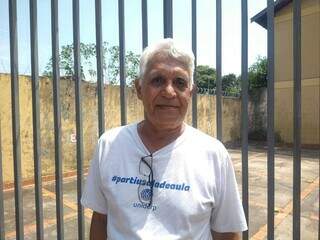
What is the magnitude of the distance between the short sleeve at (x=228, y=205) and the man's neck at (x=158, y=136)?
0.24m

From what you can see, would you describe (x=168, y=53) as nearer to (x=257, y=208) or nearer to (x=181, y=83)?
(x=181, y=83)

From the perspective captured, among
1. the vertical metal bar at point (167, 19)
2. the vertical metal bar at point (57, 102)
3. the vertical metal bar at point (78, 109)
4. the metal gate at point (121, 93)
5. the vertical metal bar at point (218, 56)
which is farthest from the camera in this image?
the vertical metal bar at point (57, 102)

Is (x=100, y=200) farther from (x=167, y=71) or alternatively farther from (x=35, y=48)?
(x=35, y=48)

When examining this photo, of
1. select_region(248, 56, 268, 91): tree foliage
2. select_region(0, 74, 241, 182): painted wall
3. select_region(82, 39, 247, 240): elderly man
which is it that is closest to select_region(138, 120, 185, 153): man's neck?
select_region(82, 39, 247, 240): elderly man

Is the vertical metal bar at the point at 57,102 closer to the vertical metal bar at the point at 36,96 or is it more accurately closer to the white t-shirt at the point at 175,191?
the vertical metal bar at the point at 36,96

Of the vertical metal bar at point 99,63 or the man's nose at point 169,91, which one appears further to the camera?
the vertical metal bar at point 99,63

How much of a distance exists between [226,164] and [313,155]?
14667mm

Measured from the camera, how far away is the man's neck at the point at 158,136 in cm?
170

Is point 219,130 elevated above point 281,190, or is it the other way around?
point 219,130

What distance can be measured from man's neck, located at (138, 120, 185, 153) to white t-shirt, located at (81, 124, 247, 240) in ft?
0.08

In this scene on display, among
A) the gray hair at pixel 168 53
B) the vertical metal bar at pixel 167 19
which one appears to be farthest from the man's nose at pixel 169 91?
the vertical metal bar at pixel 167 19

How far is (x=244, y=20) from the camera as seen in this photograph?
1.82m

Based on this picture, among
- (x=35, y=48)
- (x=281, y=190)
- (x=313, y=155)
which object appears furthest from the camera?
(x=313, y=155)

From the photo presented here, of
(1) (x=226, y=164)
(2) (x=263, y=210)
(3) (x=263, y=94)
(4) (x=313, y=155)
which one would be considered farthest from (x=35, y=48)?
(3) (x=263, y=94)
